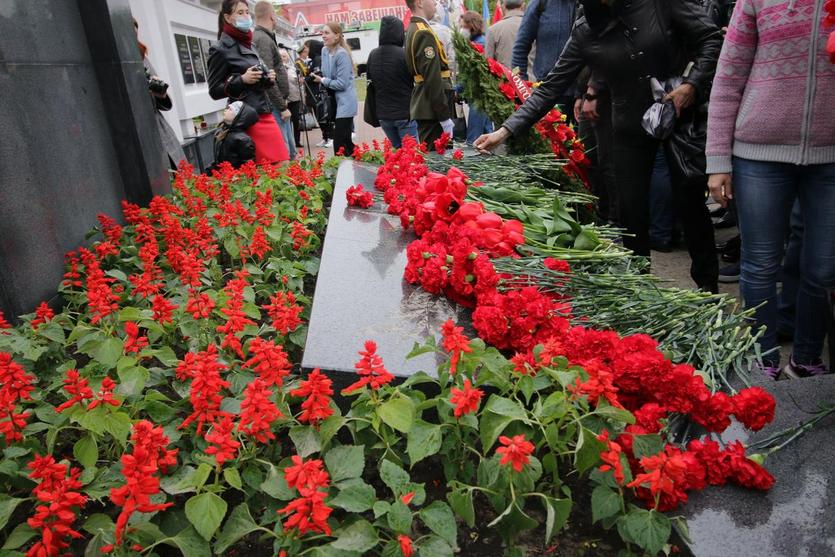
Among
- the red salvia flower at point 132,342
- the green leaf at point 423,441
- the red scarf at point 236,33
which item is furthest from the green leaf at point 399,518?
the red scarf at point 236,33

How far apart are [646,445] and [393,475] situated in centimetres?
53

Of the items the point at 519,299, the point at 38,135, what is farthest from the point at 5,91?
the point at 519,299

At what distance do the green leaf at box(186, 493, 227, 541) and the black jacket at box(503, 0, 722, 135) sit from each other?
8.45ft

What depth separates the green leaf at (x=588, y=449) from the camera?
1.32 metres

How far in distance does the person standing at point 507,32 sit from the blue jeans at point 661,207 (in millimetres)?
2755

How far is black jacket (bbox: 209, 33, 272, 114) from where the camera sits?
5156mm

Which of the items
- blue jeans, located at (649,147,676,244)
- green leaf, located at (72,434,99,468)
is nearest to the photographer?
blue jeans, located at (649,147,676,244)

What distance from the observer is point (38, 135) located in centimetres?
311

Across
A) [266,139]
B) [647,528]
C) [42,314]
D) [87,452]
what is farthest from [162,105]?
[647,528]

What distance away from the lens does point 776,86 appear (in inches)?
88.8

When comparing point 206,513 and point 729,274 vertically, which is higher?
point 206,513

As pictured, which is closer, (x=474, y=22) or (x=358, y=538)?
(x=358, y=538)

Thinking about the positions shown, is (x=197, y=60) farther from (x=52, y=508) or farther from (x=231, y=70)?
(x=52, y=508)

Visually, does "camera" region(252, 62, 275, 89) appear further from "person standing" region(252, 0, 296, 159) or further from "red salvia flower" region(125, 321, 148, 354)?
"red salvia flower" region(125, 321, 148, 354)
